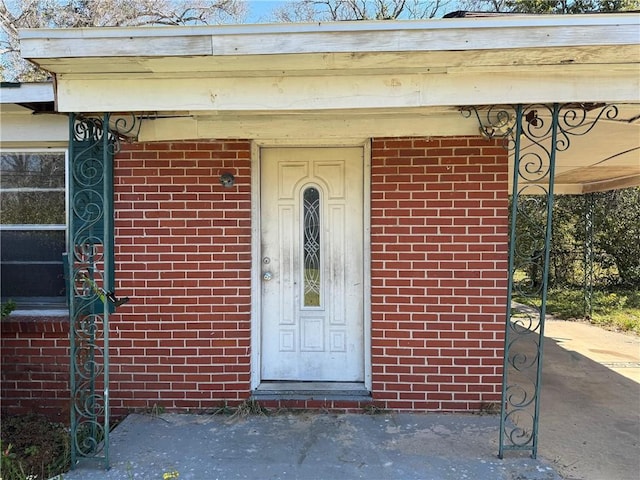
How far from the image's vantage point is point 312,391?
3982 millimetres

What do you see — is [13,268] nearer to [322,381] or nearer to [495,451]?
[322,381]

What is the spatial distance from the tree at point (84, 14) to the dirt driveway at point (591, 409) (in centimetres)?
1261

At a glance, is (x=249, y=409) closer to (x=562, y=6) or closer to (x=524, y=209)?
(x=524, y=209)

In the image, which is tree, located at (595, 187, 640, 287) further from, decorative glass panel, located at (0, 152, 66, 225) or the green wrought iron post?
decorative glass panel, located at (0, 152, 66, 225)

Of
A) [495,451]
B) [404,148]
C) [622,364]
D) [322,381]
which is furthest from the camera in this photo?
[622,364]

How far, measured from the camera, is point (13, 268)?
3.99 metres

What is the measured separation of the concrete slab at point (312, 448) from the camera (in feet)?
9.67

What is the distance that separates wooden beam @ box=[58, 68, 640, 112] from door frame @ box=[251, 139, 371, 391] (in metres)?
1.19

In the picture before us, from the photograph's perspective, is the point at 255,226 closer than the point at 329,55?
No

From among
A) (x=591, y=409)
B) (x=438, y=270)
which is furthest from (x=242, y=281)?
(x=591, y=409)

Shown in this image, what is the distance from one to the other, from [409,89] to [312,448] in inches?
98.3

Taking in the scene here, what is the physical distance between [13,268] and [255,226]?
213 cm

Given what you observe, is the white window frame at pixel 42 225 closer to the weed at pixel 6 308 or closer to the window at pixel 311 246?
the weed at pixel 6 308

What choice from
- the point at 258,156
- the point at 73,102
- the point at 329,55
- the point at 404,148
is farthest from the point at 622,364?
the point at 73,102
